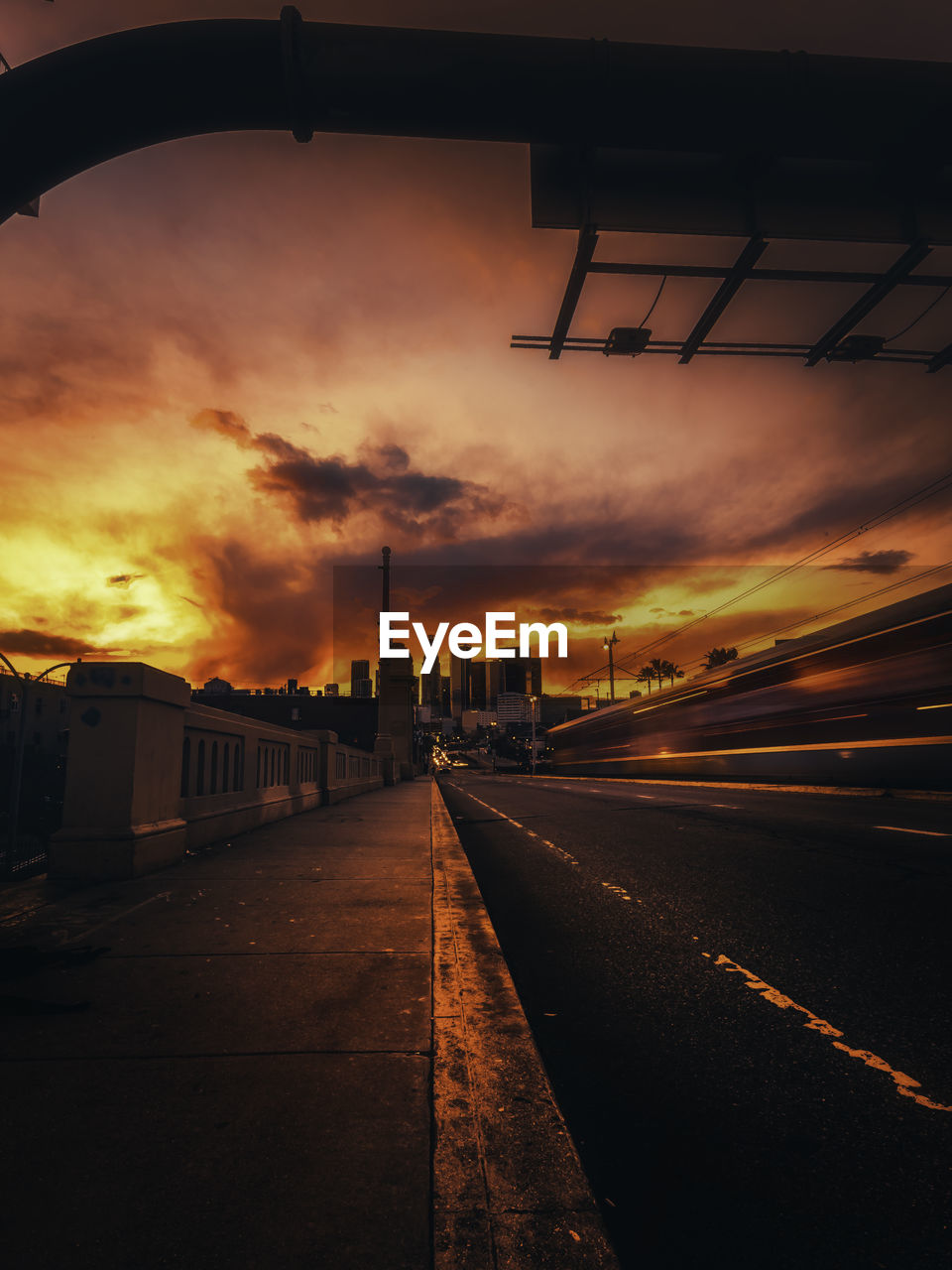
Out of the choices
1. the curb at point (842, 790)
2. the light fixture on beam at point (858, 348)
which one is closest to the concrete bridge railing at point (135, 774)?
the light fixture on beam at point (858, 348)

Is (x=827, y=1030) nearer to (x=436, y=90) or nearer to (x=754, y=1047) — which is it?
(x=754, y=1047)

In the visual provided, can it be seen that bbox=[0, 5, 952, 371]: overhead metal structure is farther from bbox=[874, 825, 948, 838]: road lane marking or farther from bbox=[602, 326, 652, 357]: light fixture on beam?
bbox=[874, 825, 948, 838]: road lane marking

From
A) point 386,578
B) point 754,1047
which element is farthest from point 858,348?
point 386,578

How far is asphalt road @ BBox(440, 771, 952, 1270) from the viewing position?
6.09ft

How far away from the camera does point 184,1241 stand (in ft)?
5.36

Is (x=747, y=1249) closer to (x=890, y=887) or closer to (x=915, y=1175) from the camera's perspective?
(x=915, y=1175)

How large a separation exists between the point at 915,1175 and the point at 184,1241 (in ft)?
6.69

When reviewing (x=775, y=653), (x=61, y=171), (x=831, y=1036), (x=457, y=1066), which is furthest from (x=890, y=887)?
(x=775, y=653)

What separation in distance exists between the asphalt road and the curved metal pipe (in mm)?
4957

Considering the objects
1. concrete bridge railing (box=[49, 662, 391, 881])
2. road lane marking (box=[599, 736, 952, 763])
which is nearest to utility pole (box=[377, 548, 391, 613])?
road lane marking (box=[599, 736, 952, 763])

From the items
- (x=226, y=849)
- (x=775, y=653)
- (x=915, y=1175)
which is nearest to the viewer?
(x=915, y=1175)

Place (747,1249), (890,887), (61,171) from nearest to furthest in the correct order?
(747,1249)
(61,171)
(890,887)

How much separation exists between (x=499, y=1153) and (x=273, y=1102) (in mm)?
789

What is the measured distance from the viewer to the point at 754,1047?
2.93 metres
